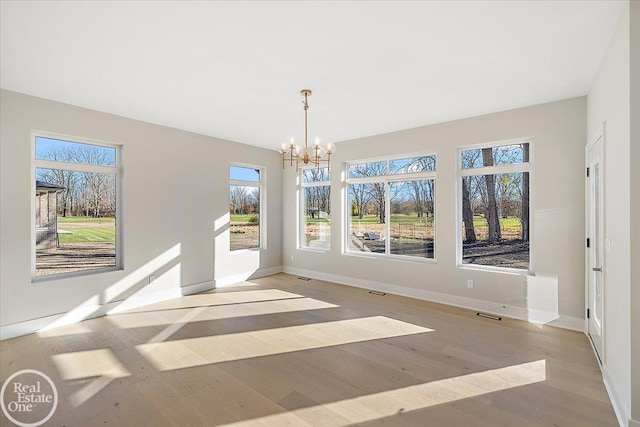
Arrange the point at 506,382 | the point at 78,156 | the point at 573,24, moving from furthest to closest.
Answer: the point at 78,156, the point at 506,382, the point at 573,24

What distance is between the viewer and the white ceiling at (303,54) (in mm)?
2098

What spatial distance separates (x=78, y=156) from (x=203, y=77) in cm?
238

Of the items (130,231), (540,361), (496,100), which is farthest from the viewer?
(130,231)

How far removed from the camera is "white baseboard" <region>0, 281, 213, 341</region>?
3.39 meters

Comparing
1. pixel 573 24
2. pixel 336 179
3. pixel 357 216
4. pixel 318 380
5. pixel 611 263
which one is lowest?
pixel 318 380

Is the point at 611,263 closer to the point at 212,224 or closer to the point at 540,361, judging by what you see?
the point at 540,361

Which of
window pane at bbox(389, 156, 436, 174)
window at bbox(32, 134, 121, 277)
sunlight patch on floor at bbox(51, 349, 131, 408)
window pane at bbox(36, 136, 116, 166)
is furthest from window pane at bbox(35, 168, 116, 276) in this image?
window pane at bbox(389, 156, 436, 174)

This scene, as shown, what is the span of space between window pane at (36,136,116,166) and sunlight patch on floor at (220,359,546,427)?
3.96 m

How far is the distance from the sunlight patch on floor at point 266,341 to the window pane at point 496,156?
2.52 meters

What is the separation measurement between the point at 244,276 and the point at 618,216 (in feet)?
18.0

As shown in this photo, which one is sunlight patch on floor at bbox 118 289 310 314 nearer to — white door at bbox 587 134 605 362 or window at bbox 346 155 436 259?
window at bbox 346 155 436 259

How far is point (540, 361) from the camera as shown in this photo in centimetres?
286

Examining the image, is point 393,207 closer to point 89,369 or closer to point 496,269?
point 496,269

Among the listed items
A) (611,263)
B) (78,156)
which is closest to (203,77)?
(78,156)
